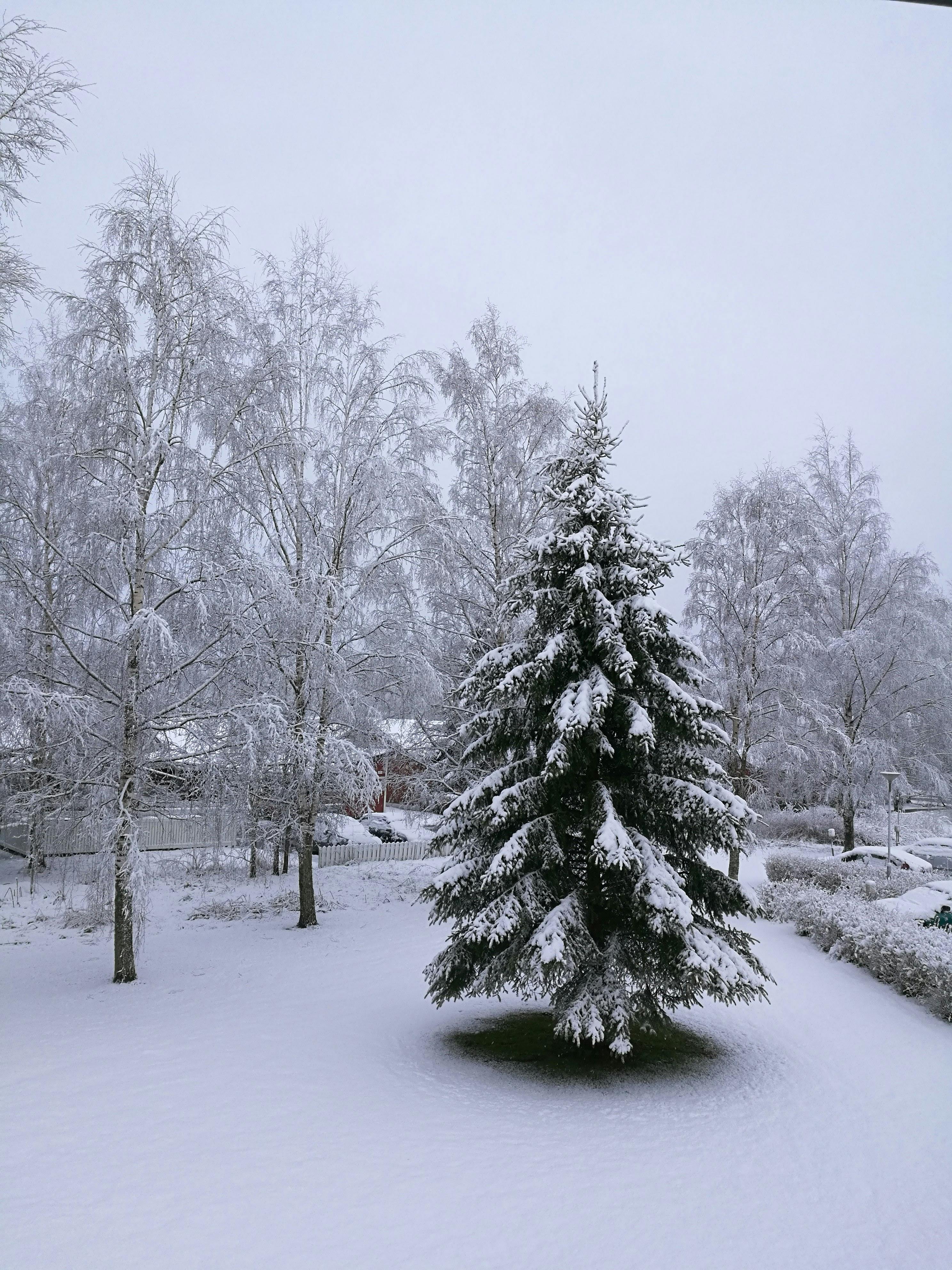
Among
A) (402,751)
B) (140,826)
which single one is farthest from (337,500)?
(140,826)

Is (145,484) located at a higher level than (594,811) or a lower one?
higher

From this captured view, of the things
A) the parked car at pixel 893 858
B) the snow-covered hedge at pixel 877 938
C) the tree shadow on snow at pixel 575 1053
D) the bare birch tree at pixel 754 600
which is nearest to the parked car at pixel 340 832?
the tree shadow on snow at pixel 575 1053

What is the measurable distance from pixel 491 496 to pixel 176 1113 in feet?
46.8

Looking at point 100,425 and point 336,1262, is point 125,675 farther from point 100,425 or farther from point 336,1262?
point 336,1262

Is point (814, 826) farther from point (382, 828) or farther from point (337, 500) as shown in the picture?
point (337, 500)

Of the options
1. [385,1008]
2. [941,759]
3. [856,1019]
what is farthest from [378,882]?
[941,759]

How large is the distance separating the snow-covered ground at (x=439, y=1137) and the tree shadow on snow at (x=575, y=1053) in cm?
6

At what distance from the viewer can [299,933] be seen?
14.2m

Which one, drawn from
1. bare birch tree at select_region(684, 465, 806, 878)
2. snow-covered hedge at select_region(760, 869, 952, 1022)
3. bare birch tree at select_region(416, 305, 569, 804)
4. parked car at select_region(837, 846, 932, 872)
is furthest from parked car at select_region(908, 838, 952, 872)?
bare birch tree at select_region(416, 305, 569, 804)

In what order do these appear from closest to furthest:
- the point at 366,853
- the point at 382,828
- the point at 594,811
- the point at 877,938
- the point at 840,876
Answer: the point at 594,811 < the point at 877,938 < the point at 840,876 < the point at 366,853 < the point at 382,828

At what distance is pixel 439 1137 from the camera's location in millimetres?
6285

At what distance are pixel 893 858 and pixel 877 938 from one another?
8897mm

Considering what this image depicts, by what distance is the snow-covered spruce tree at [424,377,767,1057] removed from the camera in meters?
7.30

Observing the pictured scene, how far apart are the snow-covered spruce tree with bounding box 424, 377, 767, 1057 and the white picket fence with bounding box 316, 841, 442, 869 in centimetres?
1249
